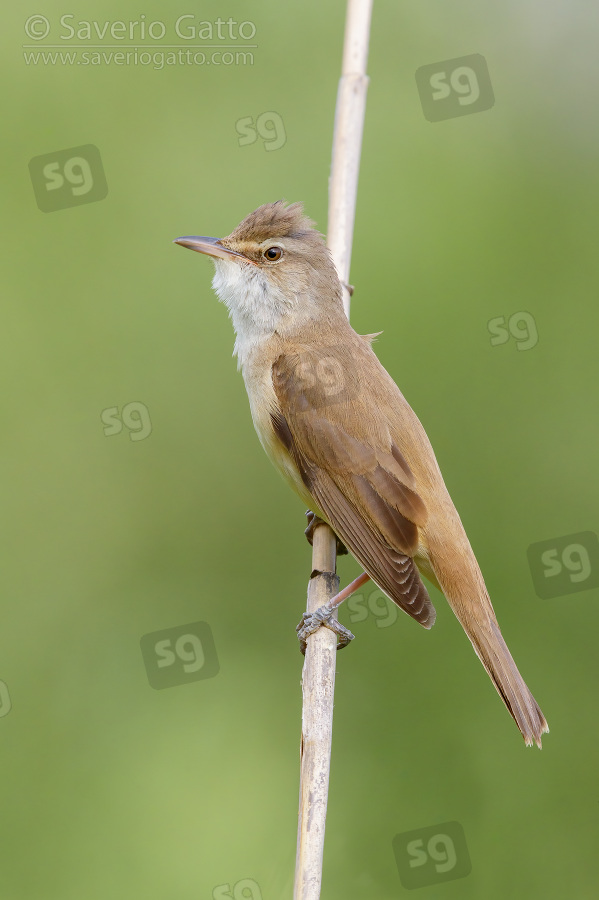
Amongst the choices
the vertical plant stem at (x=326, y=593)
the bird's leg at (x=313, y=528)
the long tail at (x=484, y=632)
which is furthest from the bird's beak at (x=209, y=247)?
the long tail at (x=484, y=632)

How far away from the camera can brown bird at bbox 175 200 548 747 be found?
13.2 ft

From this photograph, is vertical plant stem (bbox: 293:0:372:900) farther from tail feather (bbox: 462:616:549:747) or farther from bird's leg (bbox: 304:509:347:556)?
tail feather (bbox: 462:616:549:747)

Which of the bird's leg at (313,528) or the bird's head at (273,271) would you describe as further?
the bird's leg at (313,528)

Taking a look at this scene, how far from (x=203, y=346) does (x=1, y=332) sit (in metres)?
1.31

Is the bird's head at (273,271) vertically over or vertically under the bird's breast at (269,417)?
over

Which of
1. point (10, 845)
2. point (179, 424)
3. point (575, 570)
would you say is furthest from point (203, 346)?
point (10, 845)

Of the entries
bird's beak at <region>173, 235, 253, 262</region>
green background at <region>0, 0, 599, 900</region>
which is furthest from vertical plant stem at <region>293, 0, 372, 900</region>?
green background at <region>0, 0, 599, 900</region>

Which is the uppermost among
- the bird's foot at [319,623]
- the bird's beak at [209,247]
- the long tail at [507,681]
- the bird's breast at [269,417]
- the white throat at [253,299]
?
the bird's beak at [209,247]

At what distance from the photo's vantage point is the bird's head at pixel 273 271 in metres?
4.54

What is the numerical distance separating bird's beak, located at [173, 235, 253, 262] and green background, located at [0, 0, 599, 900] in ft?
4.62

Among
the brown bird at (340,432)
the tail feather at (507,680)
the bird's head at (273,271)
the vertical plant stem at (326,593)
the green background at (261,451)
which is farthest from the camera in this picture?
A: the green background at (261,451)

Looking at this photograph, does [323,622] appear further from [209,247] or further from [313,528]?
[209,247]

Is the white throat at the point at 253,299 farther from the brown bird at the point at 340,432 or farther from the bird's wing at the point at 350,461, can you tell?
the bird's wing at the point at 350,461

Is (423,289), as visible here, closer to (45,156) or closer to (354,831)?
(45,156)
